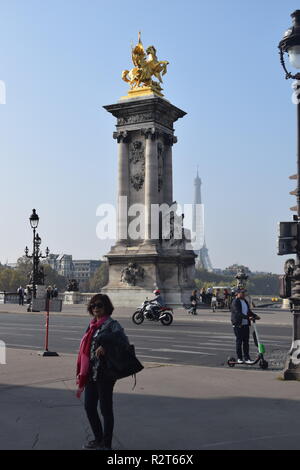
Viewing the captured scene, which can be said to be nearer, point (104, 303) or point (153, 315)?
point (104, 303)

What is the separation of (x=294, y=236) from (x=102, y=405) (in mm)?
5858

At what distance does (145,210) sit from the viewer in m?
44.9

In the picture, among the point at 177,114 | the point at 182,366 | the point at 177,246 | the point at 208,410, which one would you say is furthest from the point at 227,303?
the point at 208,410

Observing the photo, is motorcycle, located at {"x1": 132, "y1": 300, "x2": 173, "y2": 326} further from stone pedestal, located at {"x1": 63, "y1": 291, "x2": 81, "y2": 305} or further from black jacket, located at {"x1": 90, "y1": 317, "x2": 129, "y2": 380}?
stone pedestal, located at {"x1": 63, "y1": 291, "x2": 81, "y2": 305}

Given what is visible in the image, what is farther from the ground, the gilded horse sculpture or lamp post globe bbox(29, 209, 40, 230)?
the gilded horse sculpture

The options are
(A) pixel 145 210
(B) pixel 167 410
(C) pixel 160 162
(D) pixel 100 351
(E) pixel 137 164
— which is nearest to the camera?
(D) pixel 100 351

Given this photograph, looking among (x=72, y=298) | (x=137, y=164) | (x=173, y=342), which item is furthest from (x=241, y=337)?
(x=72, y=298)

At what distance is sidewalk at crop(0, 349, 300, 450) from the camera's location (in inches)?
264

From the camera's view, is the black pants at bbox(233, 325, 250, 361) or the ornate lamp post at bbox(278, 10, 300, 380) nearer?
the ornate lamp post at bbox(278, 10, 300, 380)

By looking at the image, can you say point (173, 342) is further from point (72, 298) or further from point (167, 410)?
point (72, 298)

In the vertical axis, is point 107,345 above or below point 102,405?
above

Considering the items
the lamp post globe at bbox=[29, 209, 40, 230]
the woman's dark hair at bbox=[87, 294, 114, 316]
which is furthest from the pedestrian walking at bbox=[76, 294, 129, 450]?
the lamp post globe at bbox=[29, 209, 40, 230]

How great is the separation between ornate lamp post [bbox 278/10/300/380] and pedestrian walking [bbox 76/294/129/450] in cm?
530
